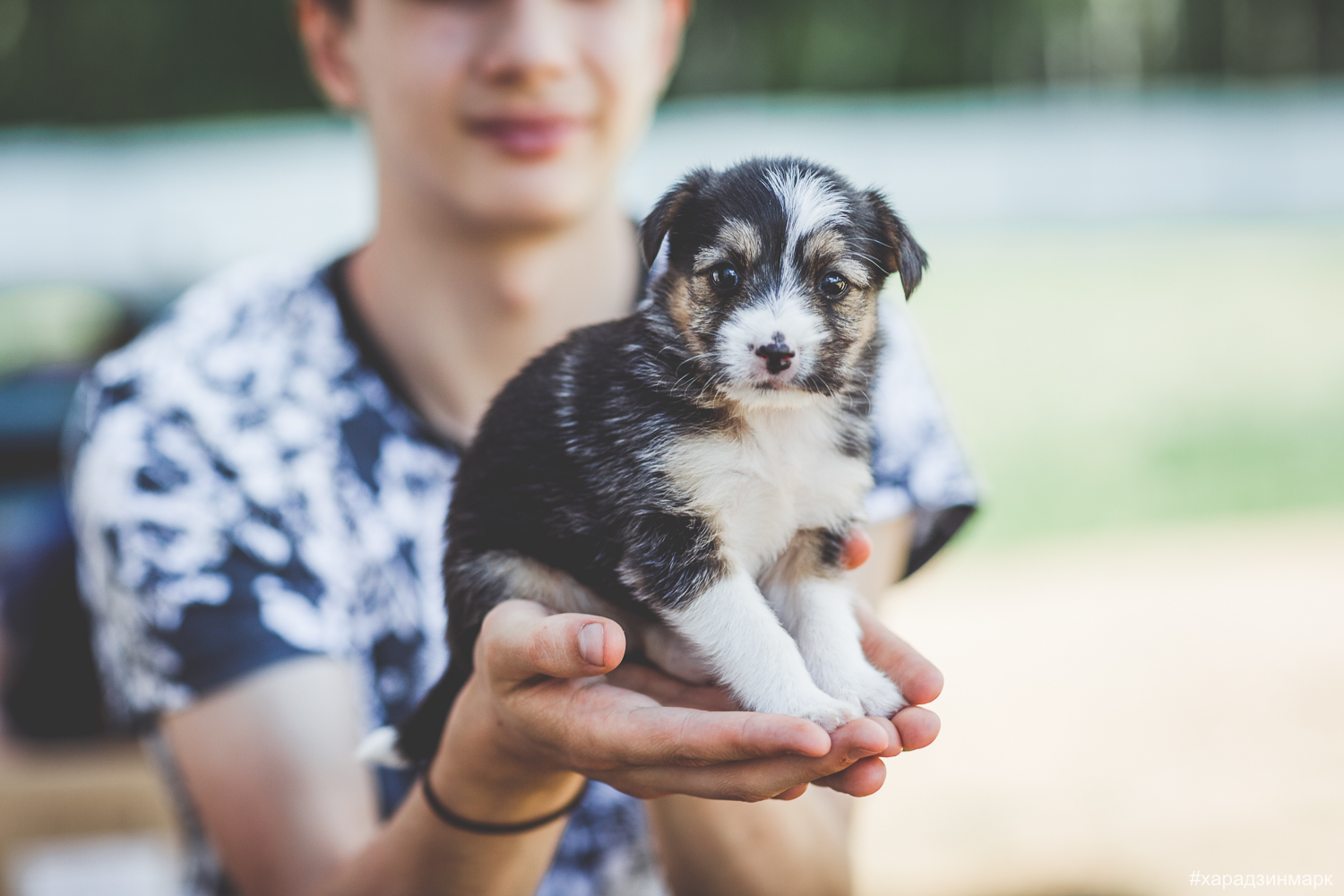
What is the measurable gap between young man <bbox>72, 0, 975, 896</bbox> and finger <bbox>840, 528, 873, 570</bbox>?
562 millimetres

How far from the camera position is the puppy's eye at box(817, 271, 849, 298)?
2.51 metres

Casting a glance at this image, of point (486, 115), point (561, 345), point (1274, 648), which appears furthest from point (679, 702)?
point (1274, 648)

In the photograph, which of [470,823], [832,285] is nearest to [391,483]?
[470,823]

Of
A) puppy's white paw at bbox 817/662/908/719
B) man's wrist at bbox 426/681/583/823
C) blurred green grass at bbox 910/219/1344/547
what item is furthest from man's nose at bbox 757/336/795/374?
blurred green grass at bbox 910/219/1344/547

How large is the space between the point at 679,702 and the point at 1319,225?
83.0 ft

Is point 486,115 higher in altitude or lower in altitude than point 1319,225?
higher

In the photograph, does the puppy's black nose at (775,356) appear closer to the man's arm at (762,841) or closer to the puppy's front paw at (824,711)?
the puppy's front paw at (824,711)

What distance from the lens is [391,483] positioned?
4.05 metres

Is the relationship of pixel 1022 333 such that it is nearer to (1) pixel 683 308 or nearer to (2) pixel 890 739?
(1) pixel 683 308

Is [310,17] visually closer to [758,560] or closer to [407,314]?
[407,314]

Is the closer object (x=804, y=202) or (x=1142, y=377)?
(x=804, y=202)

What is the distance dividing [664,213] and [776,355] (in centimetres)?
47

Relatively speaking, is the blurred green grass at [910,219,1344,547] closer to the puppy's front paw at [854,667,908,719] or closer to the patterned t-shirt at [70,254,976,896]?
the patterned t-shirt at [70,254,976,896]

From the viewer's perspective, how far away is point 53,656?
5391 mm
